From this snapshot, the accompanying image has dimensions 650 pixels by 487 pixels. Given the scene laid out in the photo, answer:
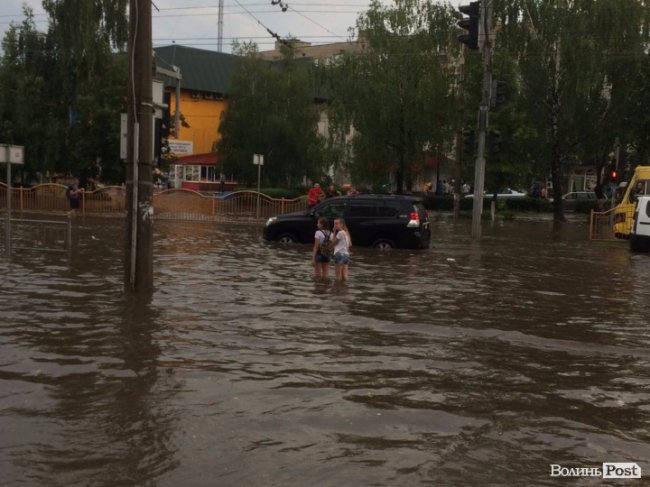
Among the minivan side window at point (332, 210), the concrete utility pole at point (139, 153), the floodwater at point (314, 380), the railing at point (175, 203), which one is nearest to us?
the floodwater at point (314, 380)

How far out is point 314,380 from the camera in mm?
6781

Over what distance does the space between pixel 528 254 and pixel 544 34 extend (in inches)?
740

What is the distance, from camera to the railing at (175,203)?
3153cm

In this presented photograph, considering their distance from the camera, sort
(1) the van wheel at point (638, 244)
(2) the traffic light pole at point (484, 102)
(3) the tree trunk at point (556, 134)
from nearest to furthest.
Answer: (1) the van wheel at point (638, 244) → (2) the traffic light pole at point (484, 102) → (3) the tree trunk at point (556, 134)

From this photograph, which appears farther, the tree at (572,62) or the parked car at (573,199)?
the parked car at (573,199)

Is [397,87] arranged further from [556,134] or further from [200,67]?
[200,67]

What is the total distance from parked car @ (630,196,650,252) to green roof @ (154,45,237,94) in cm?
4828

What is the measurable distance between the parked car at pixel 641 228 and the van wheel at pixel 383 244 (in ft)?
24.2

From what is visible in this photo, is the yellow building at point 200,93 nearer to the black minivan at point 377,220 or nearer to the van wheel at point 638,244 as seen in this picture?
the black minivan at point 377,220

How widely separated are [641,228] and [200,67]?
52.8m

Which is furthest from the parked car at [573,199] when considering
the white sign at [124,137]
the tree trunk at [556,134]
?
the white sign at [124,137]

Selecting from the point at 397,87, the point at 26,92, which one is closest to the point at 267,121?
the point at 397,87

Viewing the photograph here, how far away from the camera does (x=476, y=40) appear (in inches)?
763

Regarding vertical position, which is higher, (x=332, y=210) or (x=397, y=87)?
(x=397, y=87)
